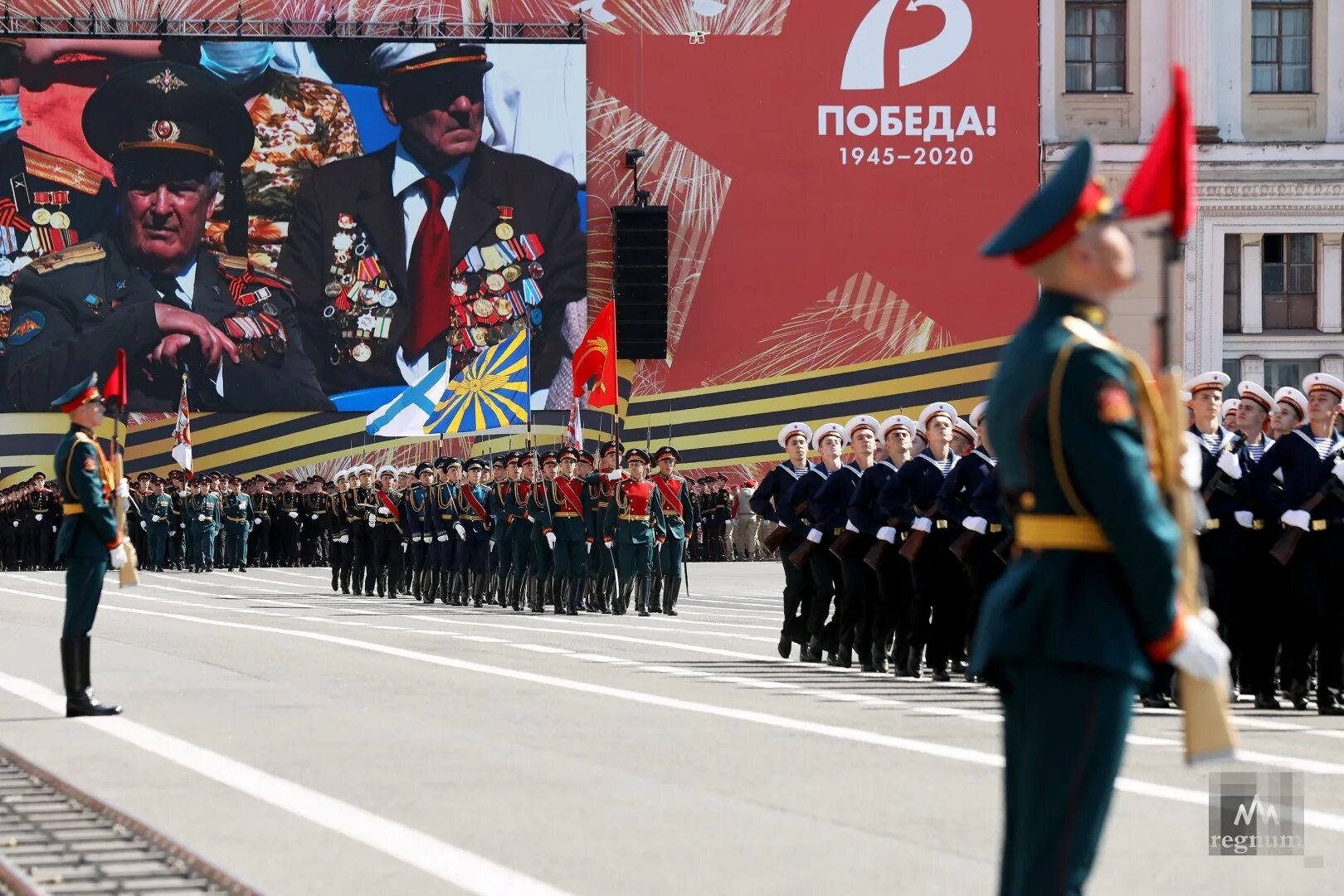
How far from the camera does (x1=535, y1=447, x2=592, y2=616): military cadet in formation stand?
83.6 ft

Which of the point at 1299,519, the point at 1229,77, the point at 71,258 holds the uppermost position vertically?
the point at 1229,77

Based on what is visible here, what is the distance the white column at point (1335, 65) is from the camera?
1844 inches

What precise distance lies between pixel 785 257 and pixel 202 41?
12.4 meters

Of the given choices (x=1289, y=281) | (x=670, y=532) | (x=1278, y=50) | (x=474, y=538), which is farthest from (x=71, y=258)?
(x=1278, y=50)

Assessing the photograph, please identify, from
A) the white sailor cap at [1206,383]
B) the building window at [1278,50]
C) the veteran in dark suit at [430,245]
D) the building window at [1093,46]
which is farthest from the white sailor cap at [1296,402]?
the building window at [1278,50]

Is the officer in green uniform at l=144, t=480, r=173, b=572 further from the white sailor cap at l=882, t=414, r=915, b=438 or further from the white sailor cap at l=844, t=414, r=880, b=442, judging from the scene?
the white sailor cap at l=882, t=414, r=915, b=438

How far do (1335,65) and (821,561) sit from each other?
3430 centimetres

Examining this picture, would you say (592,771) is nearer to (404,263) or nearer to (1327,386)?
(1327,386)

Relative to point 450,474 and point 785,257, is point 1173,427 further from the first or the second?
point 785,257

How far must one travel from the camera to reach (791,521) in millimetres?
16672

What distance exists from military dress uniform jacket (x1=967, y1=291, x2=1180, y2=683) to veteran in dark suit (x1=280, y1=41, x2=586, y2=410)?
3873 cm

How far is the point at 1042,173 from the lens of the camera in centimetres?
4653

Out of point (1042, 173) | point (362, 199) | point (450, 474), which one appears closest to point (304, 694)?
point (450, 474)
